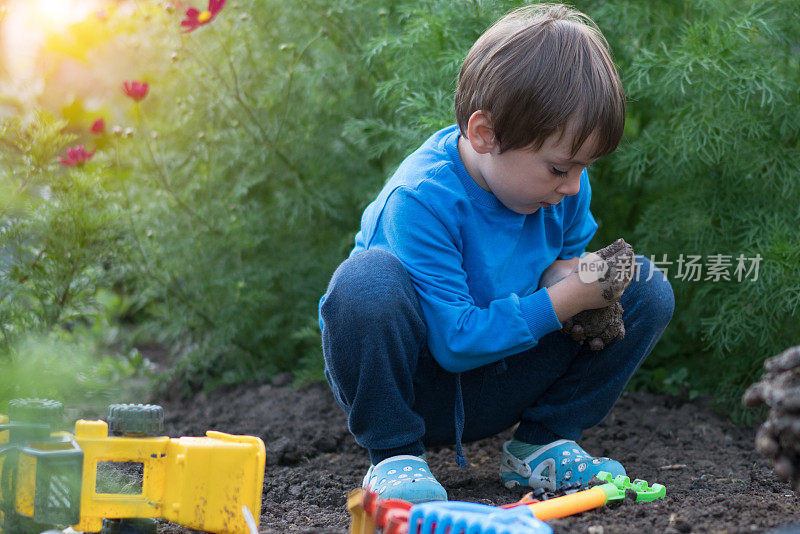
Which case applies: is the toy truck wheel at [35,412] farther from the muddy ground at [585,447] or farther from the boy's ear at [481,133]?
the boy's ear at [481,133]

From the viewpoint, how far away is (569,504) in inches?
69.1

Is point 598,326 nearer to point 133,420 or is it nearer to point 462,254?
point 462,254

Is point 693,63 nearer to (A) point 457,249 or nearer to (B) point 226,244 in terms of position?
(A) point 457,249

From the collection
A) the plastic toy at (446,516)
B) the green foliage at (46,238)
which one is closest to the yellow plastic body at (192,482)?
the plastic toy at (446,516)

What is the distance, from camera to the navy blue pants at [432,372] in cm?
192

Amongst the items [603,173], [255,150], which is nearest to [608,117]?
[603,173]

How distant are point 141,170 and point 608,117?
2.12m

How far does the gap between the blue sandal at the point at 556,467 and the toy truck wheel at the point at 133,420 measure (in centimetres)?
101

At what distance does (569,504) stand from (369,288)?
0.63 meters

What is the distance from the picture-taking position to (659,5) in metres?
2.91

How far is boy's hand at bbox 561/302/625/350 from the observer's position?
6.73 ft

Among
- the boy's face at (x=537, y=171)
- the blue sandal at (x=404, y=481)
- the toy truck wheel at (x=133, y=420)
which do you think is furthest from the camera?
the boy's face at (x=537, y=171)

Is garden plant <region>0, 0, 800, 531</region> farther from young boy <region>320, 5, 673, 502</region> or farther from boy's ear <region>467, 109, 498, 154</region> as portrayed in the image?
boy's ear <region>467, 109, 498, 154</region>

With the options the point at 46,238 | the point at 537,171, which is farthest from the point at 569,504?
the point at 46,238
